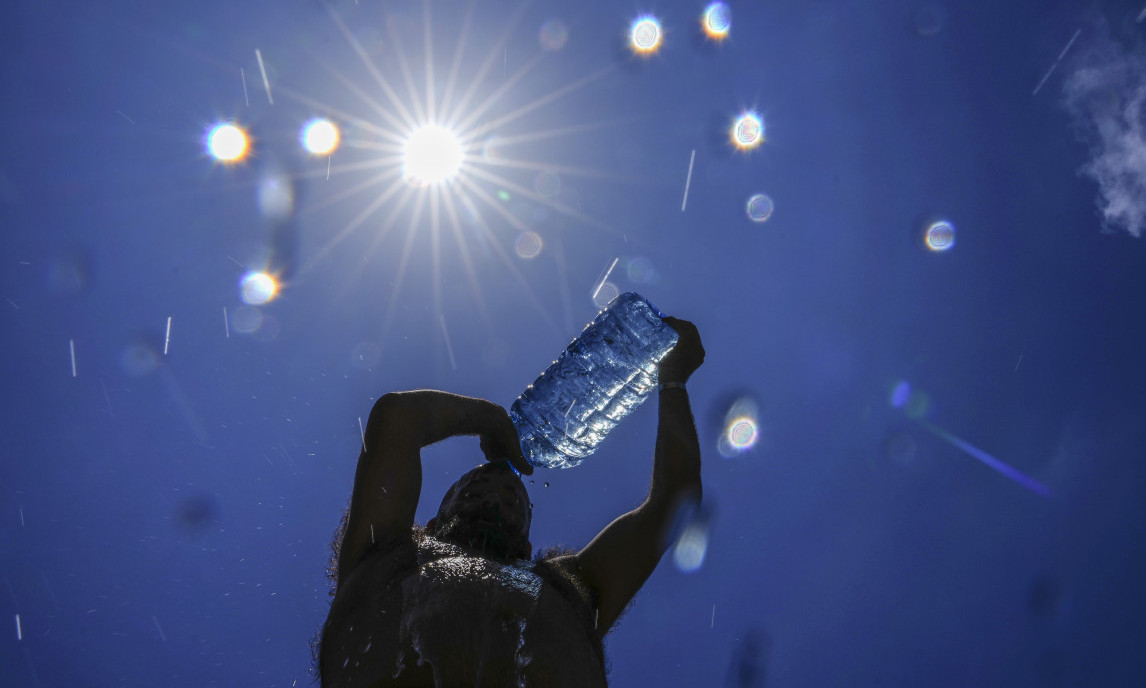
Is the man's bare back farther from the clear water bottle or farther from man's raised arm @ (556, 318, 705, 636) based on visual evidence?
the clear water bottle

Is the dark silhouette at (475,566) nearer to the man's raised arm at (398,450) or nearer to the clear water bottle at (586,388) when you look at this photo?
the man's raised arm at (398,450)

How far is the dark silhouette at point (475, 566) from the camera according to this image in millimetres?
1956

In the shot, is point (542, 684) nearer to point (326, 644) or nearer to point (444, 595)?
point (444, 595)

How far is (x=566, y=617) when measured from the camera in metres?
2.28

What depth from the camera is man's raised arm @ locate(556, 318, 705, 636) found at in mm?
2977

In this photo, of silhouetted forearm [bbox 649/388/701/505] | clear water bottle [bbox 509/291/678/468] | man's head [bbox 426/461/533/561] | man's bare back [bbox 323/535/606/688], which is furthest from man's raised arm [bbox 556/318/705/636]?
clear water bottle [bbox 509/291/678/468]

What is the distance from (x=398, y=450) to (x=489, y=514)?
2.15 ft

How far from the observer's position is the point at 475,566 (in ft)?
7.47

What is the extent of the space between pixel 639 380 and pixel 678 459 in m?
2.25

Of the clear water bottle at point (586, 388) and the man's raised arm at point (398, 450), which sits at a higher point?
the clear water bottle at point (586, 388)

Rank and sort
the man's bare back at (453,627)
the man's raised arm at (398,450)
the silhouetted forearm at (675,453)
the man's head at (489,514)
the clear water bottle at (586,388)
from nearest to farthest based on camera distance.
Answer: the man's bare back at (453,627)
the man's raised arm at (398,450)
the man's head at (489,514)
the silhouetted forearm at (675,453)
the clear water bottle at (586,388)

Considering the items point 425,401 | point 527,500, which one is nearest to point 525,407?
point 527,500

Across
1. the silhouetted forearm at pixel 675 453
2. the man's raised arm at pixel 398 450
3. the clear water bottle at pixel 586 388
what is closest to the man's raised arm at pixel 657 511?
the silhouetted forearm at pixel 675 453

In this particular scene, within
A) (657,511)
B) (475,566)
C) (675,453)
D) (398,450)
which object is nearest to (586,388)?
(675,453)
